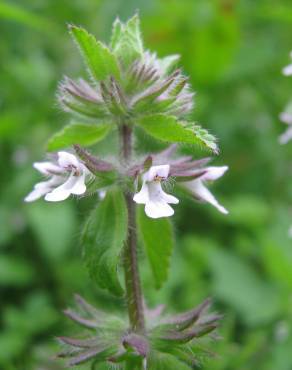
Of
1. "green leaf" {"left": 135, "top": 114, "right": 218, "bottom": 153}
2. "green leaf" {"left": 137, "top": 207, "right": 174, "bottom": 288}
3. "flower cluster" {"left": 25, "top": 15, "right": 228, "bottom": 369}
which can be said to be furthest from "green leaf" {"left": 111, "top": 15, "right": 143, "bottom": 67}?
"green leaf" {"left": 137, "top": 207, "right": 174, "bottom": 288}

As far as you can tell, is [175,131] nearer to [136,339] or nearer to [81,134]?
[81,134]

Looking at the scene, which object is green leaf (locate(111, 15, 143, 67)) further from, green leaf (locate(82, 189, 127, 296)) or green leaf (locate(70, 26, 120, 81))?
green leaf (locate(82, 189, 127, 296))

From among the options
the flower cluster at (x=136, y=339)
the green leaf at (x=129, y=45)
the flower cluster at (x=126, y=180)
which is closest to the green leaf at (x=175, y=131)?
the flower cluster at (x=126, y=180)

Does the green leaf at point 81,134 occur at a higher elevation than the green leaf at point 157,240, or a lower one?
higher

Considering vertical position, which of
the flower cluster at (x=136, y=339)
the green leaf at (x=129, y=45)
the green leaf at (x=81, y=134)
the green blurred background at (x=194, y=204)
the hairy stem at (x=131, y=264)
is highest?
the green blurred background at (x=194, y=204)

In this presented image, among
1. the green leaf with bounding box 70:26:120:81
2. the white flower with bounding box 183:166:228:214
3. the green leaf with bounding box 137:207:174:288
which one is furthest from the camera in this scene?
the green leaf with bounding box 137:207:174:288

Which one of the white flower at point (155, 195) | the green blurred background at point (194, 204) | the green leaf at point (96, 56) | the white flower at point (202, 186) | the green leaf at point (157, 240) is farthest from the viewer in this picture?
the green blurred background at point (194, 204)

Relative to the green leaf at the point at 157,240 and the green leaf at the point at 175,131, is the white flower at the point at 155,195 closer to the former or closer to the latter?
the green leaf at the point at 175,131
